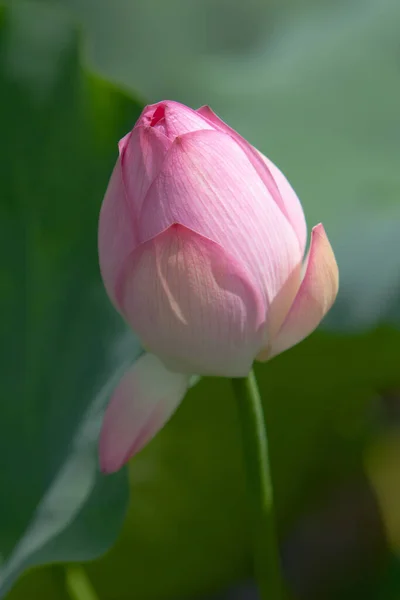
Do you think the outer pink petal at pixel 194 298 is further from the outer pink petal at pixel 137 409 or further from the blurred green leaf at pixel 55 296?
the blurred green leaf at pixel 55 296

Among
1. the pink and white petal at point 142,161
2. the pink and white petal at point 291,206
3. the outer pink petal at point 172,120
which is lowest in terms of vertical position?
the pink and white petal at point 291,206

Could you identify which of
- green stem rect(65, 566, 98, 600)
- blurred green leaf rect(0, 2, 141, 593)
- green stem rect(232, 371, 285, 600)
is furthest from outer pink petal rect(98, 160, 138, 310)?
green stem rect(65, 566, 98, 600)

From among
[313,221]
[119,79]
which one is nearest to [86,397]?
[313,221]

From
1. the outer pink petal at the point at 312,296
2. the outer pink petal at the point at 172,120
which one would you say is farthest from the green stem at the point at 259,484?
the outer pink petal at the point at 172,120

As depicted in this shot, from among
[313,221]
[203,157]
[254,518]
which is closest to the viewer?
[203,157]

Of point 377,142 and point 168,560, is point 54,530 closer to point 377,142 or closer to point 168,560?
point 168,560

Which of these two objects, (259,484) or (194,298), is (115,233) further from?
(259,484)

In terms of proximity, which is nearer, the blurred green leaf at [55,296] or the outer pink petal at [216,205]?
the outer pink petal at [216,205]
